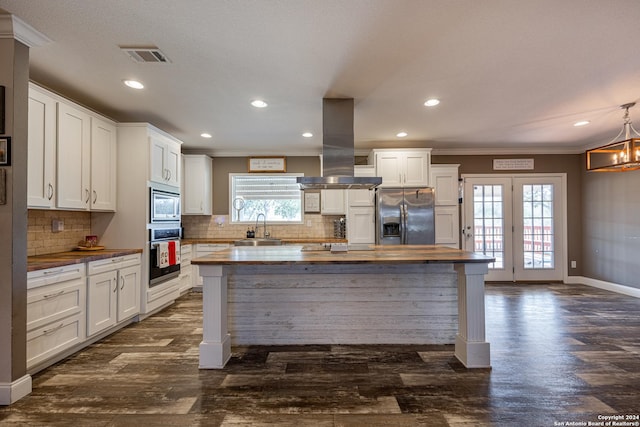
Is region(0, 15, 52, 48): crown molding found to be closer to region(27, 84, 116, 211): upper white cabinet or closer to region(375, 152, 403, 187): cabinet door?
region(27, 84, 116, 211): upper white cabinet

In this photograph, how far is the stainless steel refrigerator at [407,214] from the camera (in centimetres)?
496

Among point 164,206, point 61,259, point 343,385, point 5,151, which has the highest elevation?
point 5,151

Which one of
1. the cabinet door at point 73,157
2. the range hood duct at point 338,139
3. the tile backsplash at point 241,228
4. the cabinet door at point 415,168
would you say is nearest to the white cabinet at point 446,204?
the cabinet door at point 415,168

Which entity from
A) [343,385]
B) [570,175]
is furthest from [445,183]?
[343,385]

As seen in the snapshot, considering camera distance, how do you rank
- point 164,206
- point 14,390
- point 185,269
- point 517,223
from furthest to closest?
1. point 517,223
2. point 185,269
3. point 164,206
4. point 14,390

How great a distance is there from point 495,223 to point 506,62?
12.9 feet

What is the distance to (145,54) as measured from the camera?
8.07ft

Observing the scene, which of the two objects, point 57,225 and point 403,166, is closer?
point 57,225

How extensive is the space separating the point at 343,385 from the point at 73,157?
3.19 m

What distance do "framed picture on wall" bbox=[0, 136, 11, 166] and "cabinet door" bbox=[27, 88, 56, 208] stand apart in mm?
534

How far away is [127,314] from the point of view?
A: 3.51 meters

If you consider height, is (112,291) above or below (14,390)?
above

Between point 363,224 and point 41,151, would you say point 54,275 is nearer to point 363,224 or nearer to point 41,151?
point 41,151

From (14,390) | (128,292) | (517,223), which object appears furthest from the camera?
(517,223)
